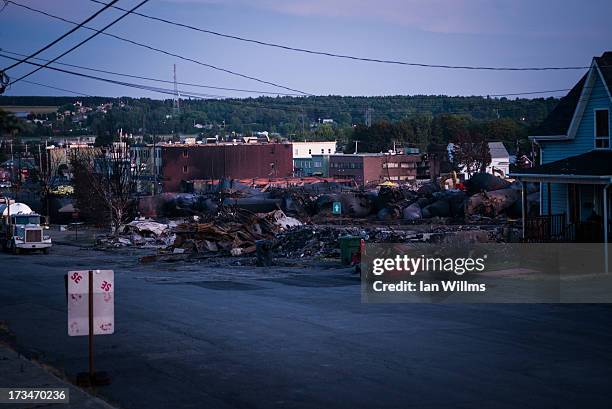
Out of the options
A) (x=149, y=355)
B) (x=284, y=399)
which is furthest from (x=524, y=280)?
(x=284, y=399)

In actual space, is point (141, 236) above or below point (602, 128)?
below

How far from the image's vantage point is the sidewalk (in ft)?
41.7

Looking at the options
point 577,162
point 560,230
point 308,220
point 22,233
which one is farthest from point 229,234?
point 577,162

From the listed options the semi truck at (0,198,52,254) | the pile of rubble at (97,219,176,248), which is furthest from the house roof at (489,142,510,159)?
the semi truck at (0,198,52,254)

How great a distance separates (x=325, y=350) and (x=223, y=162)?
351ft

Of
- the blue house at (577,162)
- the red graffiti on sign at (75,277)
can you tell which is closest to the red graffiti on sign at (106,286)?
the red graffiti on sign at (75,277)

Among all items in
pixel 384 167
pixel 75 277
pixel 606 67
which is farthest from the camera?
pixel 384 167

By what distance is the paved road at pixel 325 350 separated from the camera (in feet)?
43.3

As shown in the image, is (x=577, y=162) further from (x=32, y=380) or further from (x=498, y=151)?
(x=498, y=151)

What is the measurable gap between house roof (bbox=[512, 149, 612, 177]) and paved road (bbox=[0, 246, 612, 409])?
28.8 feet

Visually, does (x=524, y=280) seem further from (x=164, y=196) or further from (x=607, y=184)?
(x=164, y=196)

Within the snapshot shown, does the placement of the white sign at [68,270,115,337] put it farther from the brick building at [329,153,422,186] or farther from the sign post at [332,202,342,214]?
the brick building at [329,153,422,186]

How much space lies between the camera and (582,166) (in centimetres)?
3123

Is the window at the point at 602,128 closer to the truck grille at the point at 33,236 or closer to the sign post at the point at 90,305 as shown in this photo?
the sign post at the point at 90,305
